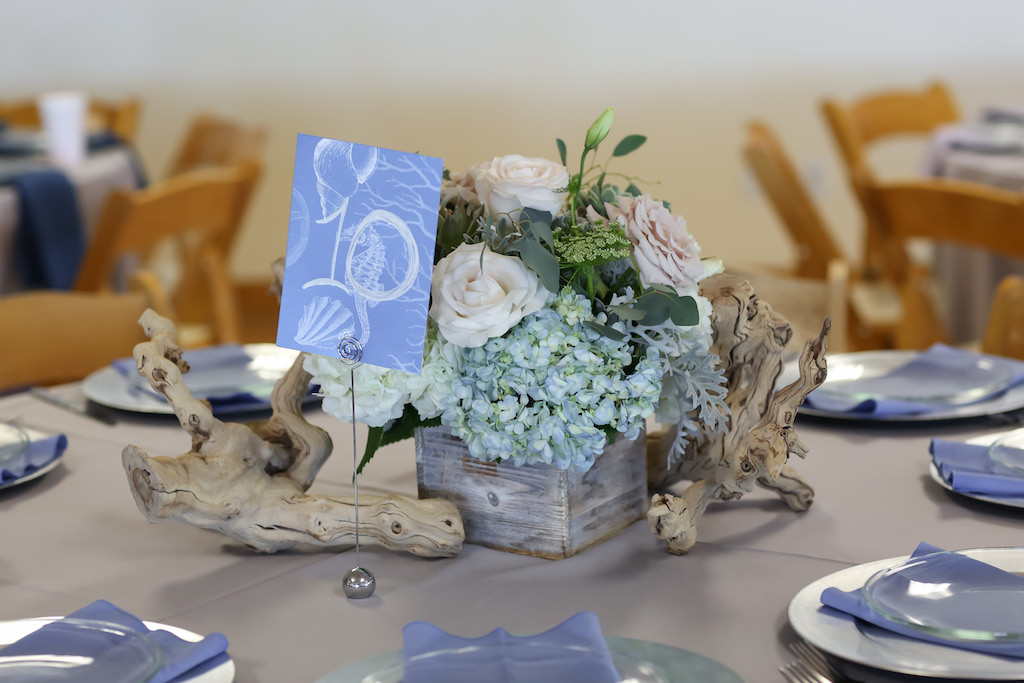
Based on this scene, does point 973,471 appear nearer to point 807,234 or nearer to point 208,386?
point 208,386

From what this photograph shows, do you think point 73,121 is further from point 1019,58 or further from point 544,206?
point 1019,58

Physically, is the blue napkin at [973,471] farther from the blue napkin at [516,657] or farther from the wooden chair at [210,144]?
the wooden chair at [210,144]

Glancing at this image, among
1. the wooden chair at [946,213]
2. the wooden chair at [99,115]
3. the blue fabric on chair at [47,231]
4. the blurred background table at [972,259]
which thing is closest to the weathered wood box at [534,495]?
the wooden chair at [946,213]

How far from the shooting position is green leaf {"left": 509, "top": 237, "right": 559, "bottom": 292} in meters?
0.71

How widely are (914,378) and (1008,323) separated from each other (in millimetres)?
348

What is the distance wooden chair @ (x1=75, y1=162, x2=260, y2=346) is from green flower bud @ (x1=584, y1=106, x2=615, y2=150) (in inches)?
47.9

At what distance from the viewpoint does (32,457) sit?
1.00m

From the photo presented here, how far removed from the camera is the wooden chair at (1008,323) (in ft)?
4.66

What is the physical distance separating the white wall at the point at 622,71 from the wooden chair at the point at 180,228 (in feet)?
3.65

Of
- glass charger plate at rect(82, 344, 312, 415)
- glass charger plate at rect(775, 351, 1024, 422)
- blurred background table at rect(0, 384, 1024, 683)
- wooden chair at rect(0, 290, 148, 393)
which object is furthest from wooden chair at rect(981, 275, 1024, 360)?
wooden chair at rect(0, 290, 148, 393)

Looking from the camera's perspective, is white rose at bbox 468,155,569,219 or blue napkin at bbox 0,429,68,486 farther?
blue napkin at bbox 0,429,68,486

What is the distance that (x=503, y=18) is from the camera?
3898 millimetres

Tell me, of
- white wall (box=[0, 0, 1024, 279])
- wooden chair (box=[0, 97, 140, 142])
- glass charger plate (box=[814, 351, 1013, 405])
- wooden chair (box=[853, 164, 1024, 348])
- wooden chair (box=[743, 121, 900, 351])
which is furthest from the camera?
wooden chair (box=[0, 97, 140, 142])

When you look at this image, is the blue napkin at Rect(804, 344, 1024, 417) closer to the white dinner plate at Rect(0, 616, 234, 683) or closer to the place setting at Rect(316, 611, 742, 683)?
the place setting at Rect(316, 611, 742, 683)
